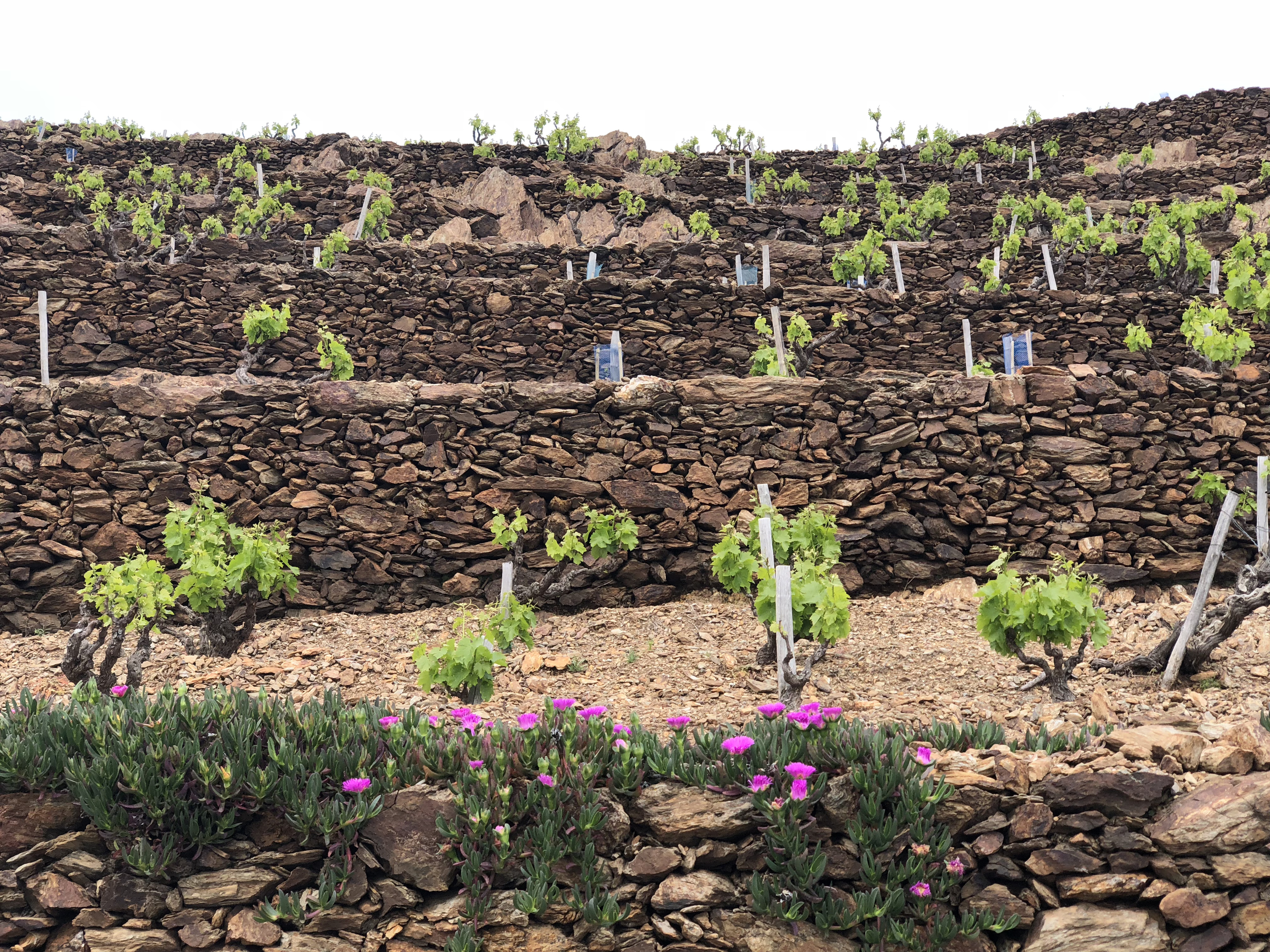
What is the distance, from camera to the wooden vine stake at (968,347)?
10008 millimetres

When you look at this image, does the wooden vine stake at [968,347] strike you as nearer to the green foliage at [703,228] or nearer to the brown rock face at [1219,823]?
the green foliage at [703,228]

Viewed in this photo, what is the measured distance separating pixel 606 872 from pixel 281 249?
12.3m

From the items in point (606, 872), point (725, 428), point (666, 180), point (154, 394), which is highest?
point (666, 180)

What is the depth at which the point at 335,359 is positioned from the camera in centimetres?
1009

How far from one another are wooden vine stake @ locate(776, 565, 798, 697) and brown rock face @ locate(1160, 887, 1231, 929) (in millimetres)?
2319

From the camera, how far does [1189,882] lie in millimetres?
3592

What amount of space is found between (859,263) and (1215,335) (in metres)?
5.09

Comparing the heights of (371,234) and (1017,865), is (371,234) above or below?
above

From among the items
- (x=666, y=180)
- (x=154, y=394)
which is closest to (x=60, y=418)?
(x=154, y=394)

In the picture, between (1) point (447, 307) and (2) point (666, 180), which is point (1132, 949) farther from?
(2) point (666, 180)

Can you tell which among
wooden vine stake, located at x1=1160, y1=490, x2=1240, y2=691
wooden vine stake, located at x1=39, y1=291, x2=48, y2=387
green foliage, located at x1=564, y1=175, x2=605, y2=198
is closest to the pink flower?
wooden vine stake, located at x1=1160, y1=490, x2=1240, y2=691

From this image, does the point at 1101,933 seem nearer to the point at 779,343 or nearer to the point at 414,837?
the point at 414,837

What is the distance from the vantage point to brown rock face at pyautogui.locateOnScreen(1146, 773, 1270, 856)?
3.56 meters

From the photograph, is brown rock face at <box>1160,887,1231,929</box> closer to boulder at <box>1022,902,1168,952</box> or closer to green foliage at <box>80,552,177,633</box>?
boulder at <box>1022,902,1168,952</box>
